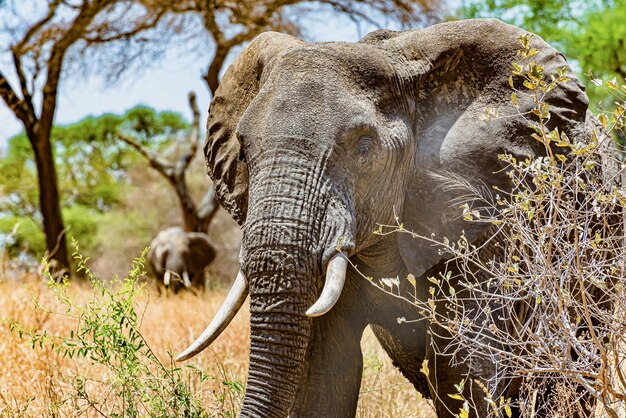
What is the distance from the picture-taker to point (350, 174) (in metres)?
3.40

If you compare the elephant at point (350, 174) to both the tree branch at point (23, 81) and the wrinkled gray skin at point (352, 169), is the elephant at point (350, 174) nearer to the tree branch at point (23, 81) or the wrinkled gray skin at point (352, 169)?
the wrinkled gray skin at point (352, 169)

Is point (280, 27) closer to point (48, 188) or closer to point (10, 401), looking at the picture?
point (48, 188)

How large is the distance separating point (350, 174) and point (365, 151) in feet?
0.35

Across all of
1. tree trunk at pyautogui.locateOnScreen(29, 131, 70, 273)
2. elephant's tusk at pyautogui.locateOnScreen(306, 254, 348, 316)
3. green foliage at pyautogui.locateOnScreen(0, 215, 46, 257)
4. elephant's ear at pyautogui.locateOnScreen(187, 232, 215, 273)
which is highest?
elephant's tusk at pyautogui.locateOnScreen(306, 254, 348, 316)

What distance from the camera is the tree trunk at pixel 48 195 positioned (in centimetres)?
1196

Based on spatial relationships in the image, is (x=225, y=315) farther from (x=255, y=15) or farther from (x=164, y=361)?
(x=255, y=15)

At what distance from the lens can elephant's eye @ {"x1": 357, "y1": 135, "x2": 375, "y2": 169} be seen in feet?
11.2

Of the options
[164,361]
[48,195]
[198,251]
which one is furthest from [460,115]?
[48,195]

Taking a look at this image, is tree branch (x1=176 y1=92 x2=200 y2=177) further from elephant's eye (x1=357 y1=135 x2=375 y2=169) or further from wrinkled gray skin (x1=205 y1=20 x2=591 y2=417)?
elephant's eye (x1=357 y1=135 x2=375 y2=169)

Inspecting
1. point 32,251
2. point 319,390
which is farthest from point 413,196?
point 32,251

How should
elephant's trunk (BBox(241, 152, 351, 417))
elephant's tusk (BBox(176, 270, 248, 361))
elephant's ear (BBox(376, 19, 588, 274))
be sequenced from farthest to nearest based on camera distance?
elephant's ear (BBox(376, 19, 588, 274)) < elephant's tusk (BBox(176, 270, 248, 361)) < elephant's trunk (BBox(241, 152, 351, 417))

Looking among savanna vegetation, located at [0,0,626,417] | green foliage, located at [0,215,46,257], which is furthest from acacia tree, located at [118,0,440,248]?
green foliage, located at [0,215,46,257]

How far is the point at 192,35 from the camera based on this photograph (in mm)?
11539

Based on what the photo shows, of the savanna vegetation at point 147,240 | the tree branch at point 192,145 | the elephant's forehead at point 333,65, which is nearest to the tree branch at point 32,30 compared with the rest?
the savanna vegetation at point 147,240
